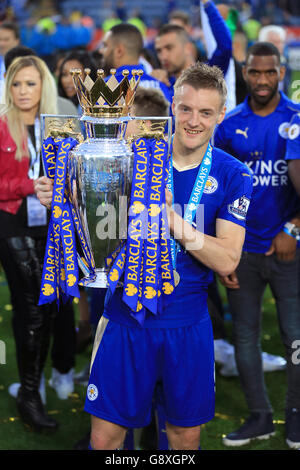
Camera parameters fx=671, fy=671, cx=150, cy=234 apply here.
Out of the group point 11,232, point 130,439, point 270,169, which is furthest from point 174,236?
point 11,232

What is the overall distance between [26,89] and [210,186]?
142 centimetres

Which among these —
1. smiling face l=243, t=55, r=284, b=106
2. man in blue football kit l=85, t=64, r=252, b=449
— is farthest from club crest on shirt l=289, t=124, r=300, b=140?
man in blue football kit l=85, t=64, r=252, b=449

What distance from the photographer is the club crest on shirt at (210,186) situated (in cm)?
227

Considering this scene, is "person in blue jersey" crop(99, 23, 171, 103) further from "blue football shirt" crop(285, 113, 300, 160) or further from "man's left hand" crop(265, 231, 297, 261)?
"man's left hand" crop(265, 231, 297, 261)

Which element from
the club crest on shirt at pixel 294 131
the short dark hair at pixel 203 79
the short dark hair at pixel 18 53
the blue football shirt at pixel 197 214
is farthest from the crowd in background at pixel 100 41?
the blue football shirt at pixel 197 214

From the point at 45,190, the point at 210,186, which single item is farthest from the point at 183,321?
the point at 45,190

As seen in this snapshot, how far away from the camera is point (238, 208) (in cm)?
226

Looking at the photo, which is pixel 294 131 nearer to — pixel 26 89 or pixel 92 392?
pixel 26 89

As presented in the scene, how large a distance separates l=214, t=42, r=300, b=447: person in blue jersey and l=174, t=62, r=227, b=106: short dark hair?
0.94 metres

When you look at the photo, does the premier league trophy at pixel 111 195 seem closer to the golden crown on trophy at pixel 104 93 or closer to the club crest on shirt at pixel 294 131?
the golden crown on trophy at pixel 104 93

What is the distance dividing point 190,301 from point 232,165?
0.49 metres

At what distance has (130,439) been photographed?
2.67m
